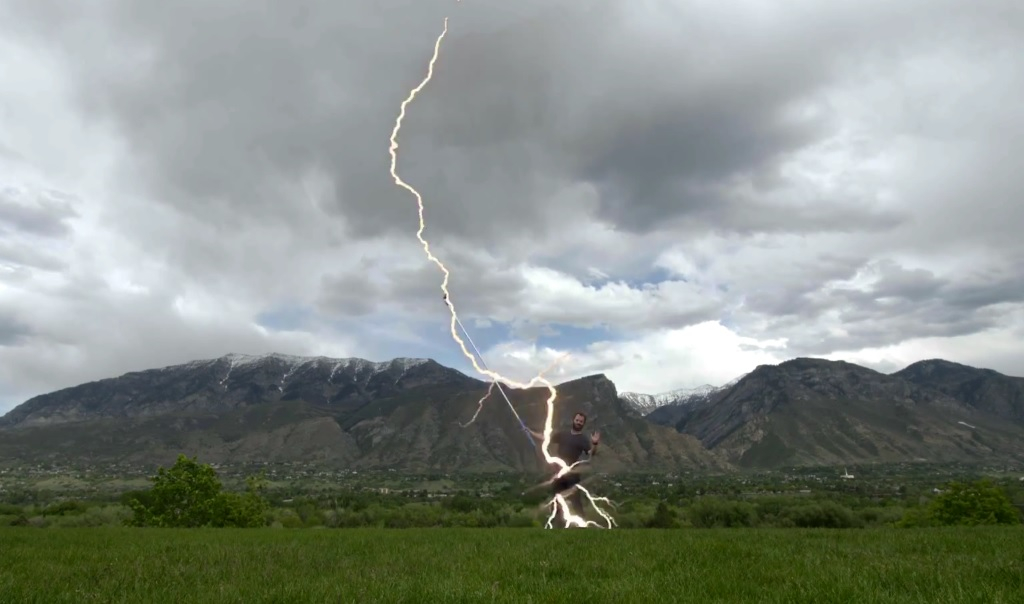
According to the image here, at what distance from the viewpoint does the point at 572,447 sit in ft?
73.3

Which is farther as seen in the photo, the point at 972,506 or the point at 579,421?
the point at 972,506

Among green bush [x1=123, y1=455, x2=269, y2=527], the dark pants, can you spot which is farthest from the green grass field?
green bush [x1=123, y1=455, x2=269, y2=527]

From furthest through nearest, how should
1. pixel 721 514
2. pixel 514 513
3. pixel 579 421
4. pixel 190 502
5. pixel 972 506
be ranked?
pixel 190 502 < pixel 972 506 < pixel 514 513 < pixel 721 514 < pixel 579 421

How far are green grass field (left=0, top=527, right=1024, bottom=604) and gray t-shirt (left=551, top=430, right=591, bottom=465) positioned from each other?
876 cm

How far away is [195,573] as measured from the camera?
868 centimetres

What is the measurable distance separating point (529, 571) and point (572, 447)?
13.7m

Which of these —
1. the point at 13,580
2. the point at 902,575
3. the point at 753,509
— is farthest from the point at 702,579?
the point at 753,509

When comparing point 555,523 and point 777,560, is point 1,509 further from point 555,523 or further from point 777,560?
point 777,560

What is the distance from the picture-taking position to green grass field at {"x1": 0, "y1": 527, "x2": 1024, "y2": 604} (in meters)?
6.59

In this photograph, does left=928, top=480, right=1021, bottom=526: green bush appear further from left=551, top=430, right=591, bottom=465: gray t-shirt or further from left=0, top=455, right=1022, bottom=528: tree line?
left=551, top=430, right=591, bottom=465: gray t-shirt

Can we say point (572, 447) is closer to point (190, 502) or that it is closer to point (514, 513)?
point (514, 513)

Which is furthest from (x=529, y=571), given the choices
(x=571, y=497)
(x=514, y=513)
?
(x=514, y=513)

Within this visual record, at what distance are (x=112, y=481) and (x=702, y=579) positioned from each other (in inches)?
9320

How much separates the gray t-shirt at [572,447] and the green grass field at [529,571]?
876 centimetres
